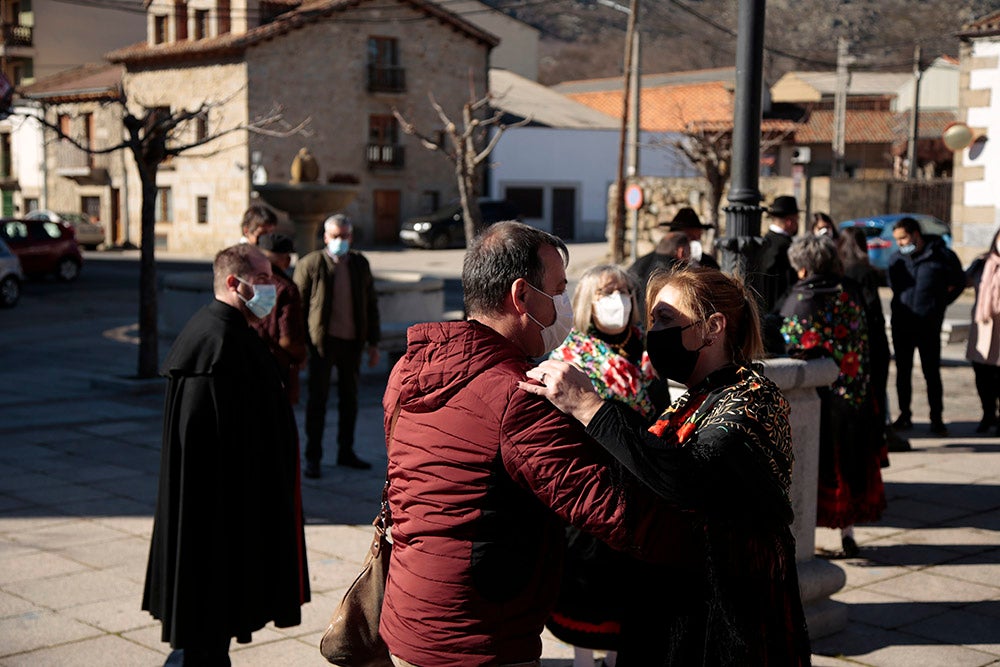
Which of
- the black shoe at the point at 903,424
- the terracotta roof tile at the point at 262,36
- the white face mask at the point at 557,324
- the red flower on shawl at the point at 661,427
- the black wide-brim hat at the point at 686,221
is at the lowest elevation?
the black shoe at the point at 903,424

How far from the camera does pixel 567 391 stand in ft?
8.91

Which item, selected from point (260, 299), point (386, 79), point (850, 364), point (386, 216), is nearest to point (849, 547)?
point (850, 364)

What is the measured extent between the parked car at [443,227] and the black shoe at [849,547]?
3464 centimetres

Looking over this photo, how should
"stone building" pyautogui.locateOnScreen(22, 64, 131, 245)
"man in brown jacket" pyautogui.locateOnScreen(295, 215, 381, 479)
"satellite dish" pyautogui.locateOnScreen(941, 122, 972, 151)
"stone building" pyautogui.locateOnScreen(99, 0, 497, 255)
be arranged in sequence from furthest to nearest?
"stone building" pyautogui.locateOnScreen(22, 64, 131, 245)
"stone building" pyautogui.locateOnScreen(99, 0, 497, 255)
"satellite dish" pyautogui.locateOnScreen(941, 122, 972, 151)
"man in brown jacket" pyautogui.locateOnScreen(295, 215, 381, 479)

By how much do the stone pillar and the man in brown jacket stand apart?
13.0 ft

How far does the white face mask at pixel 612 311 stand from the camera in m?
5.54

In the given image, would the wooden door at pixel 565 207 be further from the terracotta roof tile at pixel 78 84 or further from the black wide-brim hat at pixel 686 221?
the black wide-brim hat at pixel 686 221

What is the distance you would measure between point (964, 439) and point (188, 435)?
7574 millimetres

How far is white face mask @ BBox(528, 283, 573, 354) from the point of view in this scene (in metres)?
2.91

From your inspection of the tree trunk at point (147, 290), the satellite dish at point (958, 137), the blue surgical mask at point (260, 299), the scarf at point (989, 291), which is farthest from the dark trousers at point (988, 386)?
the satellite dish at point (958, 137)

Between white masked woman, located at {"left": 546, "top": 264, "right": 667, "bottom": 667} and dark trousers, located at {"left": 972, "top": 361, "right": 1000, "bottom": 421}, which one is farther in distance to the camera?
dark trousers, located at {"left": 972, "top": 361, "right": 1000, "bottom": 421}

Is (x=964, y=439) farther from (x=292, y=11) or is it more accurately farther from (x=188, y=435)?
(x=292, y=11)

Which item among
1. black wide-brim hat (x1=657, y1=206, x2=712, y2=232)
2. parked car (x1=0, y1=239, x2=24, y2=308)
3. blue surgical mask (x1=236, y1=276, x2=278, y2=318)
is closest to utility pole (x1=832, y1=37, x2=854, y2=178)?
parked car (x1=0, y1=239, x2=24, y2=308)

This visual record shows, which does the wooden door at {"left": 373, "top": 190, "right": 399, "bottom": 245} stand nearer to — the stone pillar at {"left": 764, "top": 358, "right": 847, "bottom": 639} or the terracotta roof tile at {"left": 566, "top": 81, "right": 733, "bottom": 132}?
the terracotta roof tile at {"left": 566, "top": 81, "right": 733, "bottom": 132}
